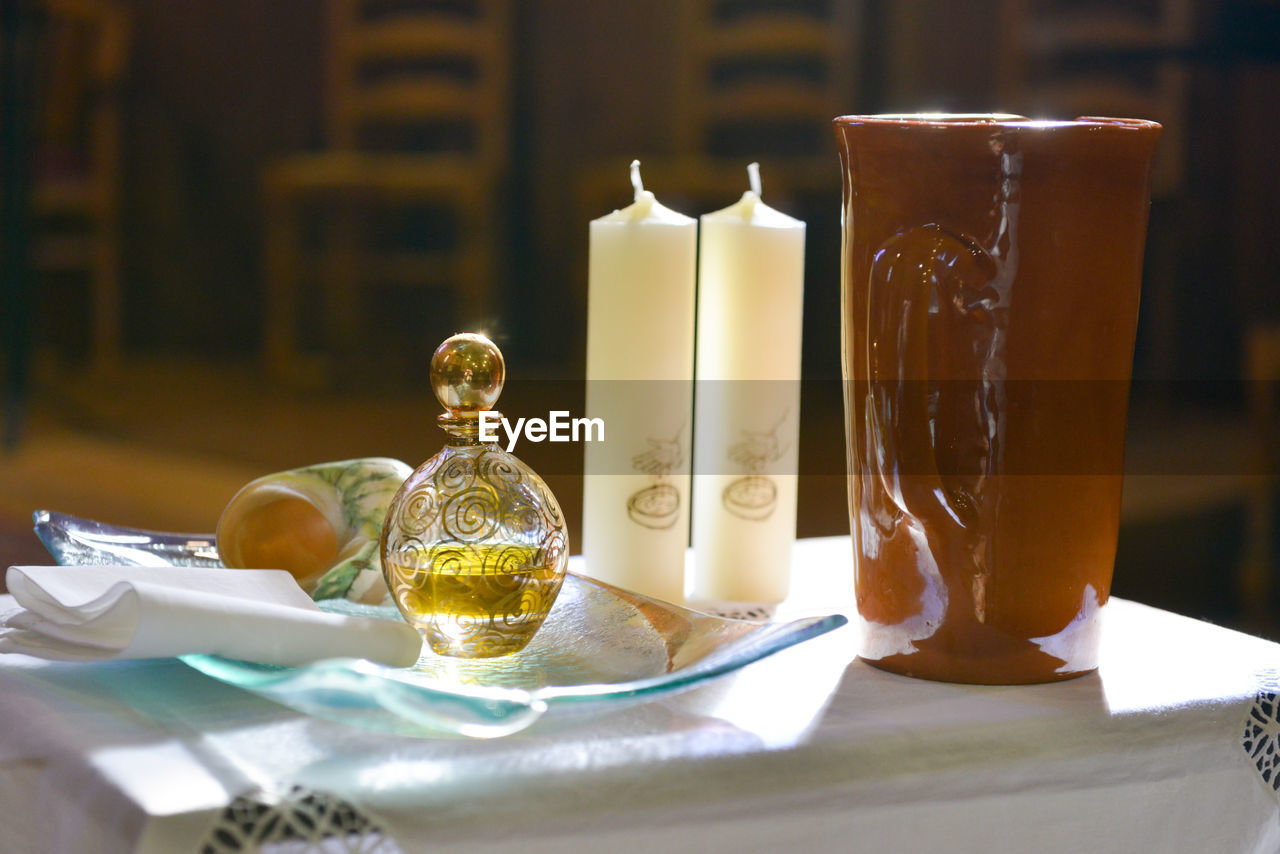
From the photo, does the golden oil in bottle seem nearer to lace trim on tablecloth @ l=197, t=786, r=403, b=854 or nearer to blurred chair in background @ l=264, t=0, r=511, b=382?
lace trim on tablecloth @ l=197, t=786, r=403, b=854

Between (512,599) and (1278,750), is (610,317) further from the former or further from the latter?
(1278,750)

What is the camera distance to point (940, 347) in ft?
1.29

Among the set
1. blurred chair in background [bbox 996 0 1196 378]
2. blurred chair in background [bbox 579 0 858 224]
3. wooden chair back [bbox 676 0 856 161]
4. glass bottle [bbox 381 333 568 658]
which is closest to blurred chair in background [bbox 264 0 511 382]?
blurred chair in background [bbox 579 0 858 224]

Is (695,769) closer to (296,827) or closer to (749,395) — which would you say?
(296,827)

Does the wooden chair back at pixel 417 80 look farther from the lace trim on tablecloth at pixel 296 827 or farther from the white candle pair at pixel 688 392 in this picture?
the lace trim on tablecloth at pixel 296 827

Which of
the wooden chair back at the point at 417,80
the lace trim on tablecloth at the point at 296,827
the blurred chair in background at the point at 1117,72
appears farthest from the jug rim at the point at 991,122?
the wooden chair back at the point at 417,80

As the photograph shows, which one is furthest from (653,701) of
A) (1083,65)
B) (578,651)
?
(1083,65)

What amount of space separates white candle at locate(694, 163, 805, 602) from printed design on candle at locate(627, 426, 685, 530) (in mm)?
24

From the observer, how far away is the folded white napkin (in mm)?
341

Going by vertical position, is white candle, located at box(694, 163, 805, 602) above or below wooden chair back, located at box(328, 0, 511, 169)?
below

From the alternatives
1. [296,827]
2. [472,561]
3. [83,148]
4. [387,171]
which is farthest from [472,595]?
[83,148]

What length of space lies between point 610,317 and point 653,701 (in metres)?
0.19

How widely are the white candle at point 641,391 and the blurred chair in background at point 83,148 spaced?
2608mm

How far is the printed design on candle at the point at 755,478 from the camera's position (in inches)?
21.3
